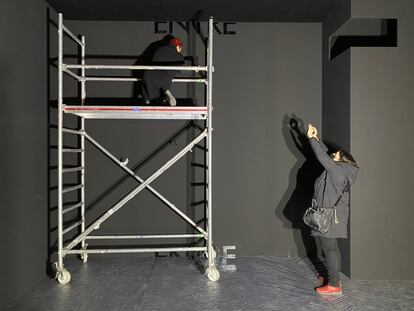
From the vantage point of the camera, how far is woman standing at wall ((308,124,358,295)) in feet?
9.84

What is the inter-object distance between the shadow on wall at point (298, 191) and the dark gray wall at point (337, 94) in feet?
0.93

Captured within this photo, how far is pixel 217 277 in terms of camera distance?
3.29 m

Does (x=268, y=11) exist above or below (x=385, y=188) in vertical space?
above

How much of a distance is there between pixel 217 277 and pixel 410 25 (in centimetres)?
293

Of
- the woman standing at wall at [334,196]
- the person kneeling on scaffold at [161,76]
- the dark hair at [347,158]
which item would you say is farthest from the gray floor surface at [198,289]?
the person kneeling on scaffold at [161,76]

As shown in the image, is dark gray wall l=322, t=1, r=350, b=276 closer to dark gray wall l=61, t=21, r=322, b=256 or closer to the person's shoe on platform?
dark gray wall l=61, t=21, r=322, b=256

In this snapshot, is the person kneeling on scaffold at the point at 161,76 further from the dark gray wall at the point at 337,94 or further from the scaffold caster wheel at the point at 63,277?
the scaffold caster wheel at the point at 63,277
